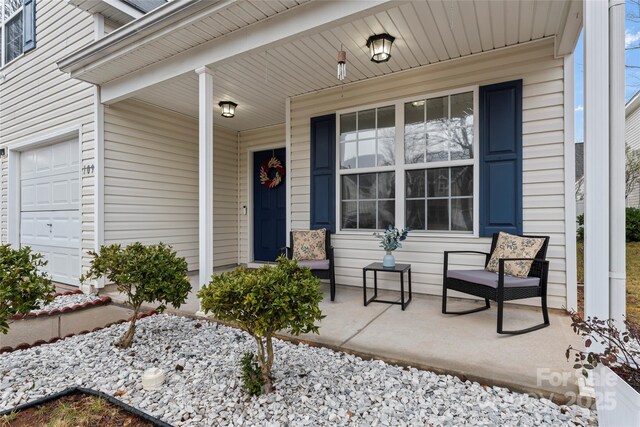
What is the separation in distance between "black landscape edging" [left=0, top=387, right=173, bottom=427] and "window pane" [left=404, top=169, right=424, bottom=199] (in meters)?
3.13

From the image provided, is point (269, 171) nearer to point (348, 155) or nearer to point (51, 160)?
point (348, 155)

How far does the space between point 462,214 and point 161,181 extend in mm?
4268

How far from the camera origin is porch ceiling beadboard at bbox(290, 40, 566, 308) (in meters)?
3.04

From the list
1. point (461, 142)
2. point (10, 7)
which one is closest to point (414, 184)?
point (461, 142)

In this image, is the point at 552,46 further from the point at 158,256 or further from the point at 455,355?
the point at 158,256

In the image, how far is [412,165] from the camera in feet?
12.3

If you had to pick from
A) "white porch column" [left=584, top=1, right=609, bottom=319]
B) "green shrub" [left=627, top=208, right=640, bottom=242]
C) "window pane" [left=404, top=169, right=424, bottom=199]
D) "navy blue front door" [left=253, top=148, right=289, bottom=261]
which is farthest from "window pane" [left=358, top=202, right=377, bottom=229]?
"green shrub" [left=627, top=208, right=640, bottom=242]

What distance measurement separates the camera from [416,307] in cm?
330

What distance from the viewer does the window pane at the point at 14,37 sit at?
562 cm

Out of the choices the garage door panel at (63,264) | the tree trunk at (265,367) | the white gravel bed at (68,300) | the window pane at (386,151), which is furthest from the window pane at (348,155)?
the garage door panel at (63,264)

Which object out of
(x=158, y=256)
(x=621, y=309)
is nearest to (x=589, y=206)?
(x=621, y=309)

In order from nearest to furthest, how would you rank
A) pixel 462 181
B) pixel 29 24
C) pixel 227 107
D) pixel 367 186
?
pixel 462 181 → pixel 367 186 → pixel 227 107 → pixel 29 24

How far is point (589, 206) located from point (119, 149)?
505 cm

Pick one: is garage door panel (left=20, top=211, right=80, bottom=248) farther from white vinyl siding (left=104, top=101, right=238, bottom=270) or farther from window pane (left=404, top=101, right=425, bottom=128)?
window pane (left=404, top=101, right=425, bottom=128)
